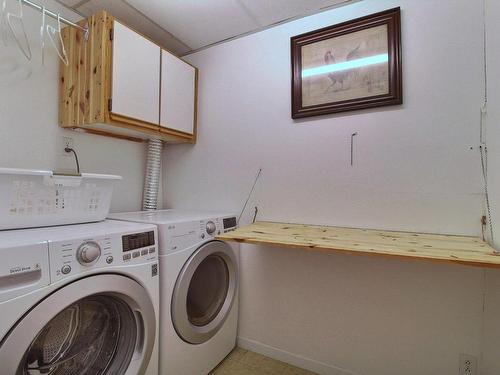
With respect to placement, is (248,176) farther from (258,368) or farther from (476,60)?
(476,60)

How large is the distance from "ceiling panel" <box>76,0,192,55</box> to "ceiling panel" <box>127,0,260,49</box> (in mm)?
56

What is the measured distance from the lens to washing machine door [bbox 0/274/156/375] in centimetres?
85

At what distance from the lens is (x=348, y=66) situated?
1.48m

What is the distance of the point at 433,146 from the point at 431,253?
0.65 meters

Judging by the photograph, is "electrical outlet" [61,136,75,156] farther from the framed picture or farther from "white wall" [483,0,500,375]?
"white wall" [483,0,500,375]

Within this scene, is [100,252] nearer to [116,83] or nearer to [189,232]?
[189,232]

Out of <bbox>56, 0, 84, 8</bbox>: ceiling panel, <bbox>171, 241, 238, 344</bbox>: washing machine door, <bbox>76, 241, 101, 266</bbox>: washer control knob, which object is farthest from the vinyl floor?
<bbox>56, 0, 84, 8</bbox>: ceiling panel

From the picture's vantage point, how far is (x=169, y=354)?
3.92 feet

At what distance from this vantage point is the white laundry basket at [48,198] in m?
0.97

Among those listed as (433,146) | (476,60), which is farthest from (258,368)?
(476,60)

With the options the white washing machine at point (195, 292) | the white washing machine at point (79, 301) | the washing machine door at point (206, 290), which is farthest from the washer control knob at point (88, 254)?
the washing machine door at point (206, 290)

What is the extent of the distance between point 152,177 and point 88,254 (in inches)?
44.8

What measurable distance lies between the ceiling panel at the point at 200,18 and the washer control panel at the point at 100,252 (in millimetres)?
1339

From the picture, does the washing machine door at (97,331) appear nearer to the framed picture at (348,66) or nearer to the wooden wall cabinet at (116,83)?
the wooden wall cabinet at (116,83)
